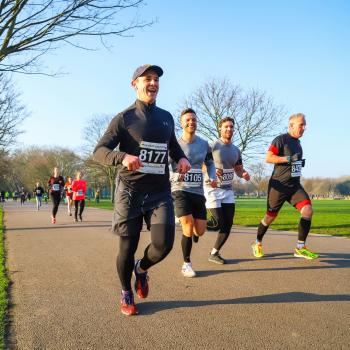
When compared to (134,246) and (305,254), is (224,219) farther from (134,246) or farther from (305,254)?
(134,246)

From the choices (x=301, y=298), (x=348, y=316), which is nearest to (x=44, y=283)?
(x=301, y=298)

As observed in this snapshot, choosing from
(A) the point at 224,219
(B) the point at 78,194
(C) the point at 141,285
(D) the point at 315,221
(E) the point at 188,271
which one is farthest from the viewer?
(B) the point at 78,194

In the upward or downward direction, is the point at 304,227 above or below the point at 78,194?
below

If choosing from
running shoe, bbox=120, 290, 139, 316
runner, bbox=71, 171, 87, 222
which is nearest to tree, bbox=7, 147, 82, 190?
runner, bbox=71, 171, 87, 222

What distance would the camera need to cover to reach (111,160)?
3531mm

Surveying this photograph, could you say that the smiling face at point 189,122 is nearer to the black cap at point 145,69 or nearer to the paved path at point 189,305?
the black cap at point 145,69

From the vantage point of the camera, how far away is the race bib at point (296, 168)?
22.2ft

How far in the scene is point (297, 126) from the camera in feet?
22.3

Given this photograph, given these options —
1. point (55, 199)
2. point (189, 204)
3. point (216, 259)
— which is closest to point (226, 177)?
point (189, 204)

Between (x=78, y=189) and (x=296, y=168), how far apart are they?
10542 mm

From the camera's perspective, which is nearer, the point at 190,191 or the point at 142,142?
the point at 142,142

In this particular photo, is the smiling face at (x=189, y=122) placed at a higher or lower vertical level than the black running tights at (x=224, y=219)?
higher

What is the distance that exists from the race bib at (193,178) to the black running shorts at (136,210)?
1.73 meters

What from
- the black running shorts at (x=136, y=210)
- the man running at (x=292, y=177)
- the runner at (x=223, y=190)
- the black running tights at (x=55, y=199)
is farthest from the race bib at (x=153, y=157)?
the black running tights at (x=55, y=199)
